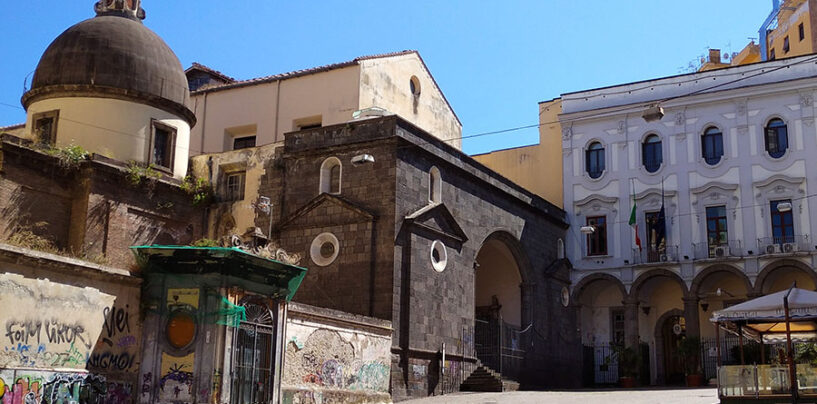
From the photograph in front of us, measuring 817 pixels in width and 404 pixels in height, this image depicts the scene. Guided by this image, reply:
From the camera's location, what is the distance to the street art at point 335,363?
19016 millimetres

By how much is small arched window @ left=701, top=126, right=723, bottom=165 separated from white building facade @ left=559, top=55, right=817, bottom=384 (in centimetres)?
4

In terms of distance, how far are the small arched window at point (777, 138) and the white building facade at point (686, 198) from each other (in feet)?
0.12

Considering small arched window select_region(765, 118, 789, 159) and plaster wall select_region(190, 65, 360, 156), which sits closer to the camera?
plaster wall select_region(190, 65, 360, 156)

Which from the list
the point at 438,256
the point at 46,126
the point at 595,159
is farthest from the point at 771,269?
the point at 46,126

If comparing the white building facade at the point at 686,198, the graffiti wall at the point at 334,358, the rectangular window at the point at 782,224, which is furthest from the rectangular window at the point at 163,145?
the rectangular window at the point at 782,224

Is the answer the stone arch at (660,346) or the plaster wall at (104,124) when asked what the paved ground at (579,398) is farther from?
the plaster wall at (104,124)

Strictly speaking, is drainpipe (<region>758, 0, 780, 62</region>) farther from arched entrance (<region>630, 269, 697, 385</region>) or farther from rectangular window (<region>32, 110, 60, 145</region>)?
rectangular window (<region>32, 110, 60, 145</region>)

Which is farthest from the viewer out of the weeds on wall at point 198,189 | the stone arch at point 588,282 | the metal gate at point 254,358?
the stone arch at point 588,282

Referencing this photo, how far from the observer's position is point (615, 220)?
110 feet

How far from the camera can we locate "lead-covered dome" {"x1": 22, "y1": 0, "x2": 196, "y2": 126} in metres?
24.8

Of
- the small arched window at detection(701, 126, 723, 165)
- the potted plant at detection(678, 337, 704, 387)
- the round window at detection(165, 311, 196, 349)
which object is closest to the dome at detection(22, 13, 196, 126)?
the round window at detection(165, 311, 196, 349)

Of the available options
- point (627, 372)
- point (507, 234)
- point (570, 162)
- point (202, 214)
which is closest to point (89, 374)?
point (202, 214)

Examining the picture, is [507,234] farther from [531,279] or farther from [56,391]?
[56,391]

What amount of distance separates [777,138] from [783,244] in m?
3.94
